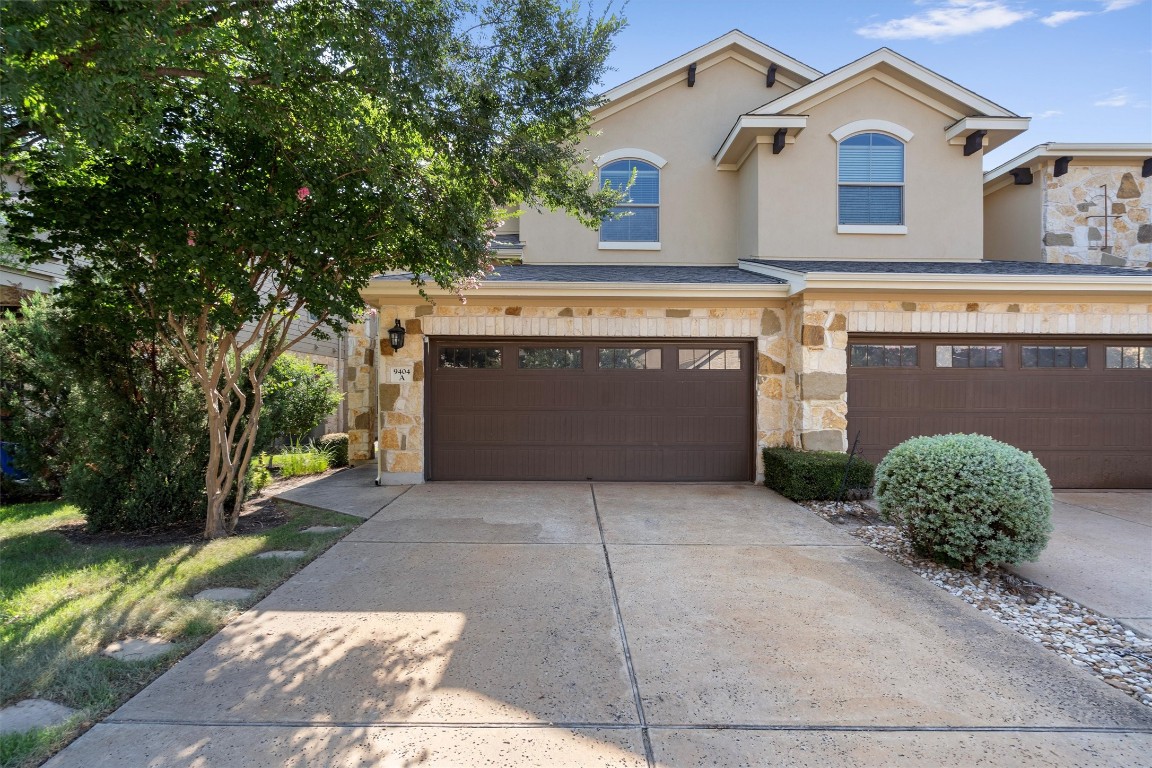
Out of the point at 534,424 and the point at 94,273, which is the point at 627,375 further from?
the point at 94,273

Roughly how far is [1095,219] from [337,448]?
1446cm

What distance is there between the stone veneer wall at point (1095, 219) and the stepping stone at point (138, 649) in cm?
1350

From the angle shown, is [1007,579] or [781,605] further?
[1007,579]

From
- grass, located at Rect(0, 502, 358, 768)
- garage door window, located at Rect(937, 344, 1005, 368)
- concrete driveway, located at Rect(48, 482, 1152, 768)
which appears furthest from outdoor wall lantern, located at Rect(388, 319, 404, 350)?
Answer: garage door window, located at Rect(937, 344, 1005, 368)

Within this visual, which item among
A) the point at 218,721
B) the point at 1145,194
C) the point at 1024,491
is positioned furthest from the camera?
the point at 1145,194

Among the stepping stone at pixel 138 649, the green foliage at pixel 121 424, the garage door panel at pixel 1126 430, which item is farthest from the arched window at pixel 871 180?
the stepping stone at pixel 138 649

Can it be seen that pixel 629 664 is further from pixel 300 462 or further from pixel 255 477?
pixel 300 462

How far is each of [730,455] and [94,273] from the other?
306 inches

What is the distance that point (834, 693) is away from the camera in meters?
2.95

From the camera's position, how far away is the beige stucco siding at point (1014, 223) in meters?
10.5

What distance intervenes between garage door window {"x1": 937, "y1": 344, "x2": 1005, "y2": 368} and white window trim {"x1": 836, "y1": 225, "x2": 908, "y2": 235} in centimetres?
255

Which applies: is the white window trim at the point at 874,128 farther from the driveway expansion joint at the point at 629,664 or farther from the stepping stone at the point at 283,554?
the stepping stone at the point at 283,554

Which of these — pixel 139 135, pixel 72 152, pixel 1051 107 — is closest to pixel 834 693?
pixel 72 152

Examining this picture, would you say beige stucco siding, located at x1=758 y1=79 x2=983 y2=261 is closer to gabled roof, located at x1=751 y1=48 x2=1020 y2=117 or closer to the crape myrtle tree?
gabled roof, located at x1=751 y1=48 x2=1020 y2=117
